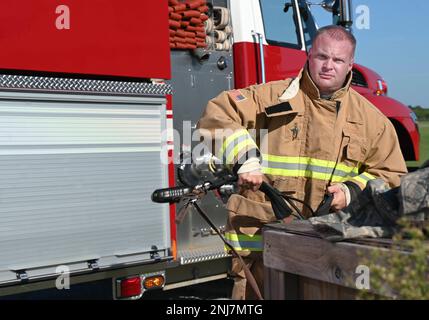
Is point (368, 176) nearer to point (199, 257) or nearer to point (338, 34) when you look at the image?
point (338, 34)

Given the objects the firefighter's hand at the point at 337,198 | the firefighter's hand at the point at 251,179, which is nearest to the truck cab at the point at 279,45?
the firefighter's hand at the point at 337,198

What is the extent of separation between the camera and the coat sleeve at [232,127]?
8.14 feet

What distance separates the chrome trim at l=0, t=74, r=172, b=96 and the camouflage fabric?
5.77 ft

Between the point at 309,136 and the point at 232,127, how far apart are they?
0.36 m

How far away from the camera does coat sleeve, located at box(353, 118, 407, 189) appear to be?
2.70 m

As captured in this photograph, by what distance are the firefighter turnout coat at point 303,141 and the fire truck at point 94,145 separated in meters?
0.72

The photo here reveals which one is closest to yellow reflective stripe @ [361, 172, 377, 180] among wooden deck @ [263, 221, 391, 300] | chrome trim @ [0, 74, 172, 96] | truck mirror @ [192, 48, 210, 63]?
wooden deck @ [263, 221, 391, 300]

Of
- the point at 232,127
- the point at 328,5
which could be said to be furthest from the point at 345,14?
the point at 232,127

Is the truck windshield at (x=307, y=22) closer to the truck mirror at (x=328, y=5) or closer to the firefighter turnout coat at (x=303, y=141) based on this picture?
the truck mirror at (x=328, y=5)

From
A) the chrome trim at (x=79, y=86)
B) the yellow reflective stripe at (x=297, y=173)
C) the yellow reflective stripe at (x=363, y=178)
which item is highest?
the chrome trim at (x=79, y=86)

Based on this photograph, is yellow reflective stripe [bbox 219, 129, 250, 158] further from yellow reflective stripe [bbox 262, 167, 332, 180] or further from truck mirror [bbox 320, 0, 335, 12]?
truck mirror [bbox 320, 0, 335, 12]

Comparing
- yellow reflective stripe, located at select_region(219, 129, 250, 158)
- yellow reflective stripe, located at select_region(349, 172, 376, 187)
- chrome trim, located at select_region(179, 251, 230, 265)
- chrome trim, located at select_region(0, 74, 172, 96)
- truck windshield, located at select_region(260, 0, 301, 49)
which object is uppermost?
truck windshield, located at select_region(260, 0, 301, 49)

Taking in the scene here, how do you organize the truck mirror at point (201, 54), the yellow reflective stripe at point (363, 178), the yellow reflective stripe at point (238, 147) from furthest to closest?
1. the truck mirror at point (201, 54)
2. the yellow reflective stripe at point (363, 178)
3. the yellow reflective stripe at point (238, 147)
